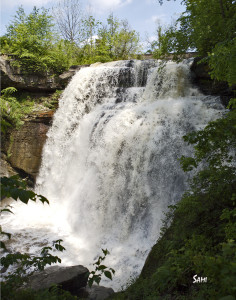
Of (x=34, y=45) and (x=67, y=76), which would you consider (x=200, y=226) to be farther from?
(x=34, y=45)

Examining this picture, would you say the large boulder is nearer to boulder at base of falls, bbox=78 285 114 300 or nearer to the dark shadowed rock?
the dark shadowed rock

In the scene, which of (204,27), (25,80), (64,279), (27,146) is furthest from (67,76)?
(64,279)

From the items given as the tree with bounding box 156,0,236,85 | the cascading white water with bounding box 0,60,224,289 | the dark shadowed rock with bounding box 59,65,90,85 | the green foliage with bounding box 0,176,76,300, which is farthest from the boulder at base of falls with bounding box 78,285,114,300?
the dark shadowed rock with bounding box 59,65,90,85

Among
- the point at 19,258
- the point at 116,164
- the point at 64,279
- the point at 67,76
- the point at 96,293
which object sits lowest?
the point at 96,293

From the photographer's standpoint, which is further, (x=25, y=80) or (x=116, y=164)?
(x=25, y=80)

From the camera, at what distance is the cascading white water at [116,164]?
6781 mm

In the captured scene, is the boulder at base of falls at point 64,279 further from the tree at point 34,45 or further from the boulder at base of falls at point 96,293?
the tree at point 34,45

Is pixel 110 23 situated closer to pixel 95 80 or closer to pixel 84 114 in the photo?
pixel 95 80

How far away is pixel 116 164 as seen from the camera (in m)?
8.12

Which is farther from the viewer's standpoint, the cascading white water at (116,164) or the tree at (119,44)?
the tree at (119,44)

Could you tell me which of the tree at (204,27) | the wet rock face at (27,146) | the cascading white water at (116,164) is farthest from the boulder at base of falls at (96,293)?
the wet rock face at (27,146)

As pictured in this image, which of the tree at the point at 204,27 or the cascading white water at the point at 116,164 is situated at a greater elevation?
the tree at the point at 204,27

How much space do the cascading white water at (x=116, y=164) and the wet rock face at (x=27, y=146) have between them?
1.41 feet

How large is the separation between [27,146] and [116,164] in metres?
5.80
